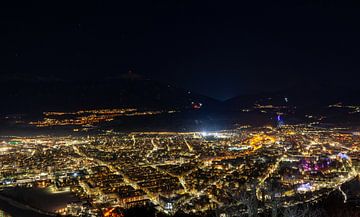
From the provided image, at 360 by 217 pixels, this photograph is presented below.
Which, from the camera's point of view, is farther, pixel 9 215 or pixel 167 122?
pixel 167 122

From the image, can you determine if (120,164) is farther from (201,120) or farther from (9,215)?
(201,120)

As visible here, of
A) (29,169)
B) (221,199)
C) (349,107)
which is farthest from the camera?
(349,107)

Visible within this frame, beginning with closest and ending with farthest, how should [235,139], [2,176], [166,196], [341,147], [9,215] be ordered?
[9,215]
[166,196]
[2,176]
[341,147]
[235,139]

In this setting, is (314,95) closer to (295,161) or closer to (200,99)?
(200,99)

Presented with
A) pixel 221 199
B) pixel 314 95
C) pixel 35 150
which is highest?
pixel 314 95

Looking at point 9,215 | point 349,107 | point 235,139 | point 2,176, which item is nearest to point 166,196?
point 9,215

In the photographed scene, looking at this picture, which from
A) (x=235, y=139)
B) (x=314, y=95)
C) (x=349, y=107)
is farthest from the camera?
(x=314, y=95)

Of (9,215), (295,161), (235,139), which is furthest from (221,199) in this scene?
(235,139)

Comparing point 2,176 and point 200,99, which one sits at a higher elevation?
point 200,99

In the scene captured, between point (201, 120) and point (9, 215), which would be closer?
point (9, 215)
